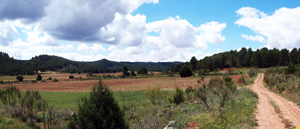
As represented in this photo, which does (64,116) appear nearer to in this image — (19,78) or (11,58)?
(19,78)

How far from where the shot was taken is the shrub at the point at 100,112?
6812 millimetres

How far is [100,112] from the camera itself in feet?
22.5

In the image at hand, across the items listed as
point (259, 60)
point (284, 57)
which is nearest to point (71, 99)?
point (259, 60)

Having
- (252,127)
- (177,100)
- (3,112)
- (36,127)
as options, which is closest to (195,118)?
(252,127)

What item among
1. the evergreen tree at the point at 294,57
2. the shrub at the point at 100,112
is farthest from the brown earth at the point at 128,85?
the evergreen tree at the point at 294,57

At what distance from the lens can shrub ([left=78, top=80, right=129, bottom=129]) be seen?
681 cm

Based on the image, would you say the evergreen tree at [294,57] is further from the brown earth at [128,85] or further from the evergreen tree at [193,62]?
the evergreen tree at [193,62]

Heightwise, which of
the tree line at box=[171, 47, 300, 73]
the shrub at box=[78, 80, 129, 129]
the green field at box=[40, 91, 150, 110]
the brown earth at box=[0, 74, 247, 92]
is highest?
the tree line at box=[171, 47, 300, 73]

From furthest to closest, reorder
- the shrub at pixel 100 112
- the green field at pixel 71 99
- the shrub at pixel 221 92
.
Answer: the green field at pixel 71 99 → the shrub at pixel 221 92 → the shrub at pixel 100 112

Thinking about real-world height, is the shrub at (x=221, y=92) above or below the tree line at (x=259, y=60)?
below

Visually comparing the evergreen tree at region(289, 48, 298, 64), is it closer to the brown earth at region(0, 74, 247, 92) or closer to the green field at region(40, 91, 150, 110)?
the brown earth at region(0, 74, 247, 92)

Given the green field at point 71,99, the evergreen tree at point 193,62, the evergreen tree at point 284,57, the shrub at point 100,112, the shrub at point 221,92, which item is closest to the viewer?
the shrub at point 100,112

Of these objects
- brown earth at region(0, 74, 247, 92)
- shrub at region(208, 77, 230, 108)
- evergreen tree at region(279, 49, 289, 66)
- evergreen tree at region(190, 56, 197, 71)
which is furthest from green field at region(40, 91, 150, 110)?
evergreen tree at region(190, 56, 197, 71)

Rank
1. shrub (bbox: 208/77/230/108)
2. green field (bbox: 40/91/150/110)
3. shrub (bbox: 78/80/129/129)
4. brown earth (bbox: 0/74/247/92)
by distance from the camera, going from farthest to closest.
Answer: brown earth (bbox: 0/74/247/92), green field (bbox: 40/91/150/110), shrub (bbox: 208/77/230/108), shrub (bbox: 78/80/129/129)
